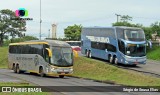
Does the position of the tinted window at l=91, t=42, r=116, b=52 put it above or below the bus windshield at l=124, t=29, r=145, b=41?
below

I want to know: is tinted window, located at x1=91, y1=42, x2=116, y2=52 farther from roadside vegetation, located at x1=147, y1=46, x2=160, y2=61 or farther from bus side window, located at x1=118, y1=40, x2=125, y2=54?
roadside vegetation, located at x1=147, y1=46, x2=160, y2=61

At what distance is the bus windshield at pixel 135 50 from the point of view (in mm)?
43500

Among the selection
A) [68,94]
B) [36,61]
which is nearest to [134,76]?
[36,61]

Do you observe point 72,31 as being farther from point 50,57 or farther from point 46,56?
point 50,57

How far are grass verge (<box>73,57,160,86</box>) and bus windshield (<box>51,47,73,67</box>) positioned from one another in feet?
9.23

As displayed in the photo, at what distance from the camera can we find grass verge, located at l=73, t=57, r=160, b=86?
1230 inches

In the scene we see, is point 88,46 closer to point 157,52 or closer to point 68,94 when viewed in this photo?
point 157,52

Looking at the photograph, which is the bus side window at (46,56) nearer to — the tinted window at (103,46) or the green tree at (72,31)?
the tinted window at (103,46)

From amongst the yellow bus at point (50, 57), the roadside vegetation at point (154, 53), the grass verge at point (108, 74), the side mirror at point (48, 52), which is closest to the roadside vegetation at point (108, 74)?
the grass verge at point (108, 74)

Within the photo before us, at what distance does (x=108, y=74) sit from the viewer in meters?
37.8

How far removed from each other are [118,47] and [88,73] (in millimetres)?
5126

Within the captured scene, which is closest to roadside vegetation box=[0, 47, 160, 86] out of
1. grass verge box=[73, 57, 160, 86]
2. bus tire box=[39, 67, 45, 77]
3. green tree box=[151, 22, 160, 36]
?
grass verge box=[73, 57, 160, 86]

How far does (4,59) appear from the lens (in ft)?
221

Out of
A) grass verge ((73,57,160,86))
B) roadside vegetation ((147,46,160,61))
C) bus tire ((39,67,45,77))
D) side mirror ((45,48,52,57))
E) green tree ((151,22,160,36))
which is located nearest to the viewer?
grass verge ((73,57,160,86))
